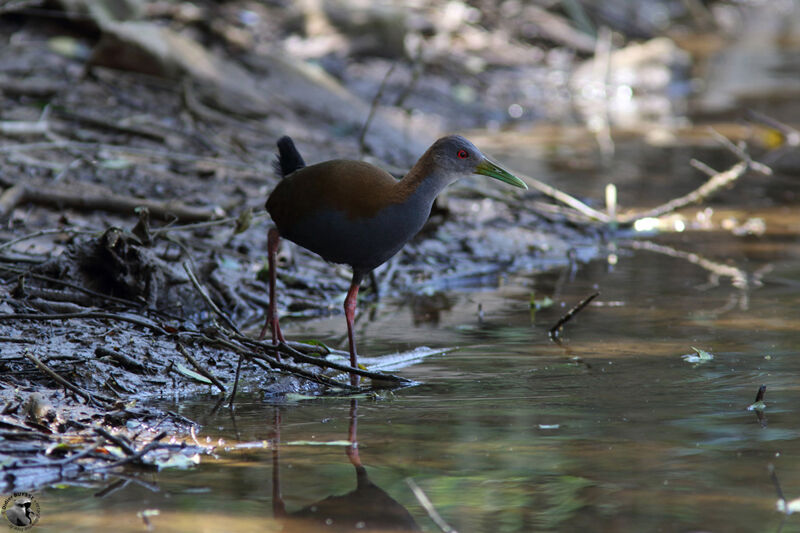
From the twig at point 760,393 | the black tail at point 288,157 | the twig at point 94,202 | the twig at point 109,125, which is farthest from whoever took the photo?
the twig at point 109,125

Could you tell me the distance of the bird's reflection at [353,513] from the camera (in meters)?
3.27

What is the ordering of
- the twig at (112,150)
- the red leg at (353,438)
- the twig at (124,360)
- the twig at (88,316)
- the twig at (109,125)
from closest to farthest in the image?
the red leg at (353,438) < the twig at (88,316) < the twig at (124,360) < the twig at (112,150) < the twig at (109,125)

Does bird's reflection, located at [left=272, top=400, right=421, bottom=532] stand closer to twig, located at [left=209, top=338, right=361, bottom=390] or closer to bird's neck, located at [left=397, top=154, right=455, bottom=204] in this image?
twig, located at [left=209, top=338, right=361, bottom=390]

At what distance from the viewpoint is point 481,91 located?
15234 mm

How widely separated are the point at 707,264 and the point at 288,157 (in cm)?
351

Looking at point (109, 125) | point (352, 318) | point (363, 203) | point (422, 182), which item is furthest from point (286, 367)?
point (109, 125)

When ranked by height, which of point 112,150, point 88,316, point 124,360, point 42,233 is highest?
point 112,150

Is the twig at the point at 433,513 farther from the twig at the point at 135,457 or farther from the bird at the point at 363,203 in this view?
the bird at the point at 363,203

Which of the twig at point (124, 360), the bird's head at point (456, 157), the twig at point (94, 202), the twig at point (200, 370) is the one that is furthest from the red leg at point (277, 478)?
the twig at point (94, 202)

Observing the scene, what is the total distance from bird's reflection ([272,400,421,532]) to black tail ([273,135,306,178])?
6.08 feet

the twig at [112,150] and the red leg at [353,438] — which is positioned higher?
the twig at [112,150]

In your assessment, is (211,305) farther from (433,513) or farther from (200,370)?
(433,513)

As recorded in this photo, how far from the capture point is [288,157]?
16.6 ft

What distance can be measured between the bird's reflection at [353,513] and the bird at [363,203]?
1.16 metres
